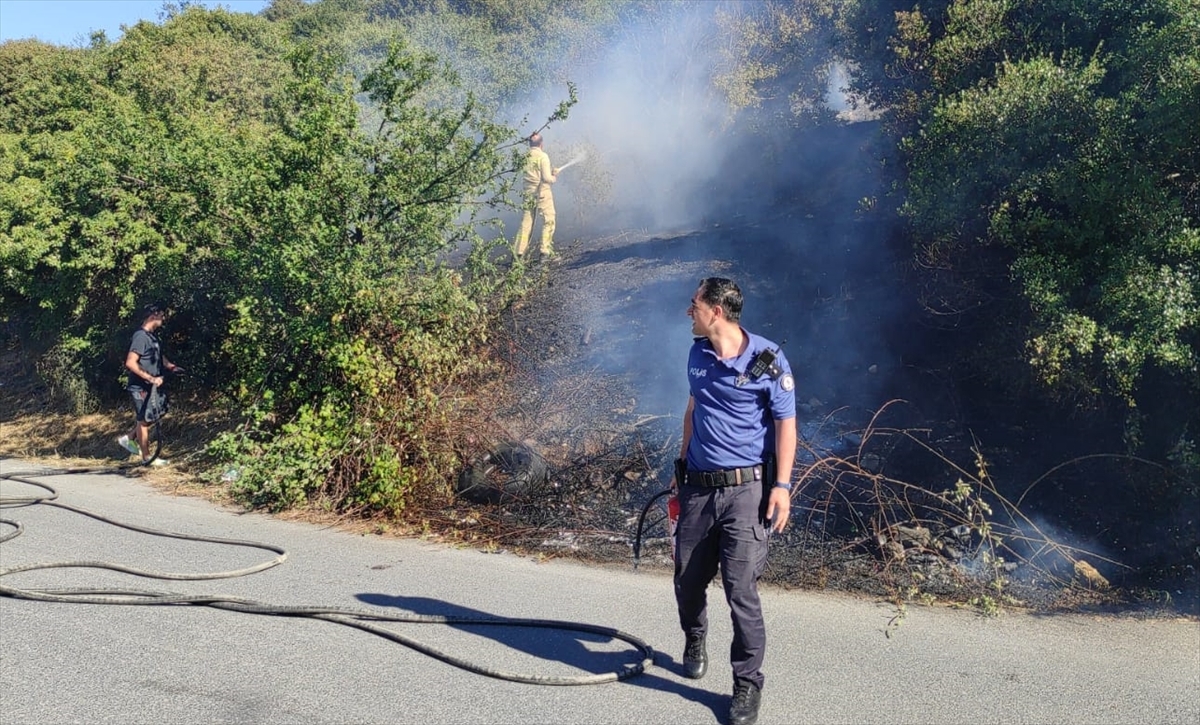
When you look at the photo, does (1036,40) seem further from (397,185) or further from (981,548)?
(397,185)

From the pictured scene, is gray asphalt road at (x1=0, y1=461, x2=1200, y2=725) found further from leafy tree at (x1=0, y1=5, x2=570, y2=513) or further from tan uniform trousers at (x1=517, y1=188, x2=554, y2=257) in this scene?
tan uniform trousers at (x1=517, y1=188, x2=554, y2=257)

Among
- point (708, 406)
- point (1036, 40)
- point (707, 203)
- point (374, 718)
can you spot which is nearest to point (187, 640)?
point (374, 718)

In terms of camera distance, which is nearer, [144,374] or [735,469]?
[735,469]

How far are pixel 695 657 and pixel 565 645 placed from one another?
852mm

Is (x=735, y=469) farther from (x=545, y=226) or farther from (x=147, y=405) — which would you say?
(x=545, y=226)

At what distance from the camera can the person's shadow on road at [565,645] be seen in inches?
174

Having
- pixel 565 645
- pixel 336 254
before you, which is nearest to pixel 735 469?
pixel 565 645

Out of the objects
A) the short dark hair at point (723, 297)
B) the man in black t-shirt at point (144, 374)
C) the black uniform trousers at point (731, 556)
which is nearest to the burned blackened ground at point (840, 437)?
the black uniform trousers at point (731, 556)

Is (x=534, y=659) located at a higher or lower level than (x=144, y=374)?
lower

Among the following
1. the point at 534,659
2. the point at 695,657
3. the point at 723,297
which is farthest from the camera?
the point at 534,659

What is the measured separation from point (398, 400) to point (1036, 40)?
25.0 ft

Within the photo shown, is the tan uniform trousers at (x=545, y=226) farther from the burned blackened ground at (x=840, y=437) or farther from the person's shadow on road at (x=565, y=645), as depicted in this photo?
the person's shadow on road at (x=565, y=645)

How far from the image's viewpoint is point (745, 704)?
4.02m

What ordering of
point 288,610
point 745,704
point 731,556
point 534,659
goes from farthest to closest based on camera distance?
1. point 288,610
2. point 534,659
3. point 731,556
4. point 745,704
